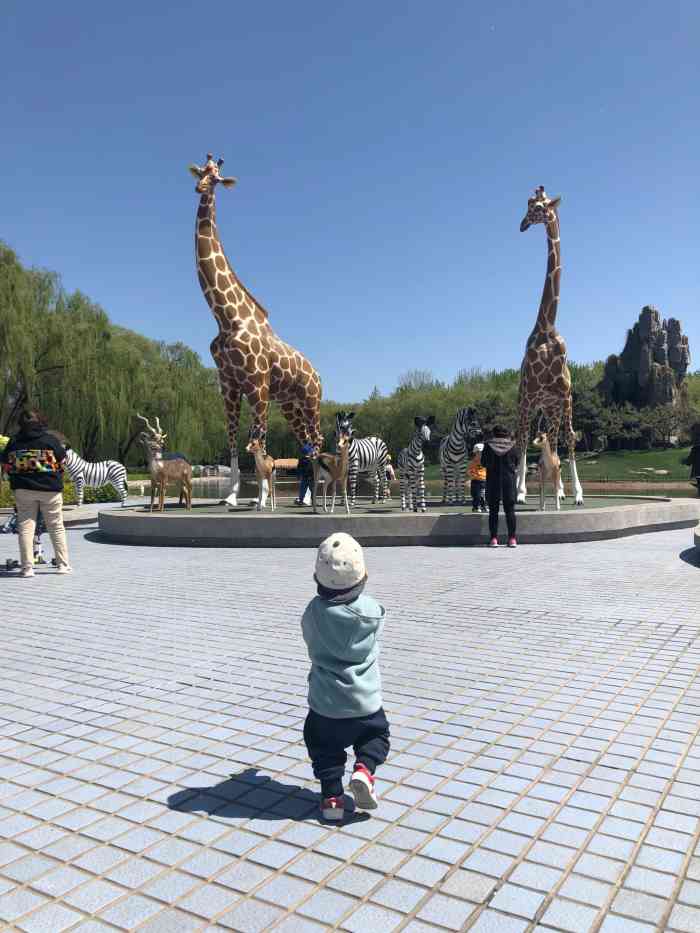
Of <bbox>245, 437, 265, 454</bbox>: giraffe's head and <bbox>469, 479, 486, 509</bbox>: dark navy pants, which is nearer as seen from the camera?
<bbox>469, 479, 486, 509</bbox>: dark navy pants

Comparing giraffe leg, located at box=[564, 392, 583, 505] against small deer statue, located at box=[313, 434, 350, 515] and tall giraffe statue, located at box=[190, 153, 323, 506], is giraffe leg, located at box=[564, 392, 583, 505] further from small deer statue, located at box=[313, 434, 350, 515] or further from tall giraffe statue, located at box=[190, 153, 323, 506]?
tall giraffe statue, located at box=[190, 153, 323, 506]

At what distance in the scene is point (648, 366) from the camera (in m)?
57.9

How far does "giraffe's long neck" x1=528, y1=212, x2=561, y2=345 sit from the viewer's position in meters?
15.2

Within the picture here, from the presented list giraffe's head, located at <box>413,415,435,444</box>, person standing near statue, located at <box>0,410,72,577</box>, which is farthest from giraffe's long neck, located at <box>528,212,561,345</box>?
person standing near statue, located at <box>0,410,72,577</box>

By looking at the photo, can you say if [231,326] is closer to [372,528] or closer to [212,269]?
[212,269]

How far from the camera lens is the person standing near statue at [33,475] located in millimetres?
8484

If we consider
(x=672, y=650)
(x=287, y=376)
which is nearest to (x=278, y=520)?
(x=287, y=376)

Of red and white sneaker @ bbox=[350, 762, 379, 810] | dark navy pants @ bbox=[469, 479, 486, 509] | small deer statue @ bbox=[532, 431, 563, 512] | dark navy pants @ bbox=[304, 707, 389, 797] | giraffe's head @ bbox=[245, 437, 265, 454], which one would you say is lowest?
red and white sneaker @ bbox=[350, 762, 379, 810]

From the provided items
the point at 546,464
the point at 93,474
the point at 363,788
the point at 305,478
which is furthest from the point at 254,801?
the point at 93,474

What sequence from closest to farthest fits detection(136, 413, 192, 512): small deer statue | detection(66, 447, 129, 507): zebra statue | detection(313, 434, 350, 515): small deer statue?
1. detection(313, 434, 350, 515): small deer statue
2. detection(136, 413, 192, 512): small deer statue
3. detection(66, 447, 129, 507): zebra statue

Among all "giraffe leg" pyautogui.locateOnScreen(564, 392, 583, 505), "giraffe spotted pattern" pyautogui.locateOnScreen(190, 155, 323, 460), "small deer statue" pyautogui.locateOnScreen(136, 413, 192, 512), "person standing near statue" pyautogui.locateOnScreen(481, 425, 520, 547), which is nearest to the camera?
"person standing near statue" pyautogui.locateOnScreen(481, 425, 520, 547)

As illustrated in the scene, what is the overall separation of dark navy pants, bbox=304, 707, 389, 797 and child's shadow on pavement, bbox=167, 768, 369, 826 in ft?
0.46

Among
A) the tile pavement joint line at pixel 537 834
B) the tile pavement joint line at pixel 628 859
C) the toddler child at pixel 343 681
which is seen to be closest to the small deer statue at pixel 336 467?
the tile pavement joint line at pixel 537 834

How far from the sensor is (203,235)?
1432cm
